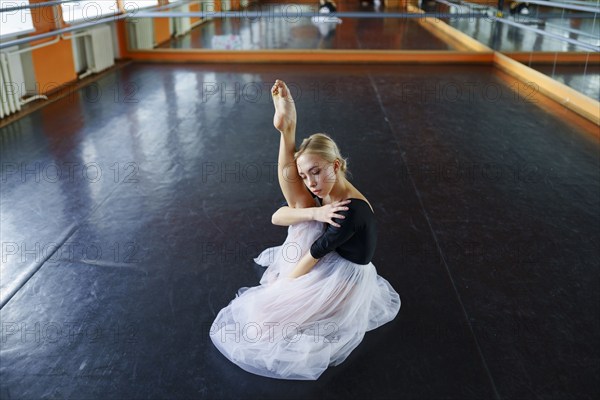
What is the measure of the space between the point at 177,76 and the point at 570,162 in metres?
4.17

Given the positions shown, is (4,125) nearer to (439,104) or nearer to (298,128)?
(298,128)

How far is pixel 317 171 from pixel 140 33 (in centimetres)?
615

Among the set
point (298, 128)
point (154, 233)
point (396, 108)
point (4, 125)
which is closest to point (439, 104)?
point (396, 108)

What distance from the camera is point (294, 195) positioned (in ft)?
5.61

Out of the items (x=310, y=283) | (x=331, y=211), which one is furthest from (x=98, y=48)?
(x=331, y=211)

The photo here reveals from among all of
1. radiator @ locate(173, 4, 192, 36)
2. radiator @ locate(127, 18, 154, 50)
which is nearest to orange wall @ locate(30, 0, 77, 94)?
radiator @ locate(127, 18, 154, 50)

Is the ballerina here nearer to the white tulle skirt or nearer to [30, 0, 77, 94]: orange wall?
the white tulle skirt

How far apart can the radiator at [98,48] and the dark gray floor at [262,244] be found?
4.41ft

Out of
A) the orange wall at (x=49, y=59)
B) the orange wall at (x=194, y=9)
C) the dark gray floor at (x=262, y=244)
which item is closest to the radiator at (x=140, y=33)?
the orange wall at (x=49, y=59)

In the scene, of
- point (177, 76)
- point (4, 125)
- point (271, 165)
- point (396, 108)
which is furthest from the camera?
point (177, 76)

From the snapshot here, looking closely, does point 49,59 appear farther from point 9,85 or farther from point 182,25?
point 182,25

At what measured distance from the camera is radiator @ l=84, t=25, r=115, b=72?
5.70m

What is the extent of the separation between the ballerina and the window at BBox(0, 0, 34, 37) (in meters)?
3.71

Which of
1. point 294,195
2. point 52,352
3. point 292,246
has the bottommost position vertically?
point 52,352
